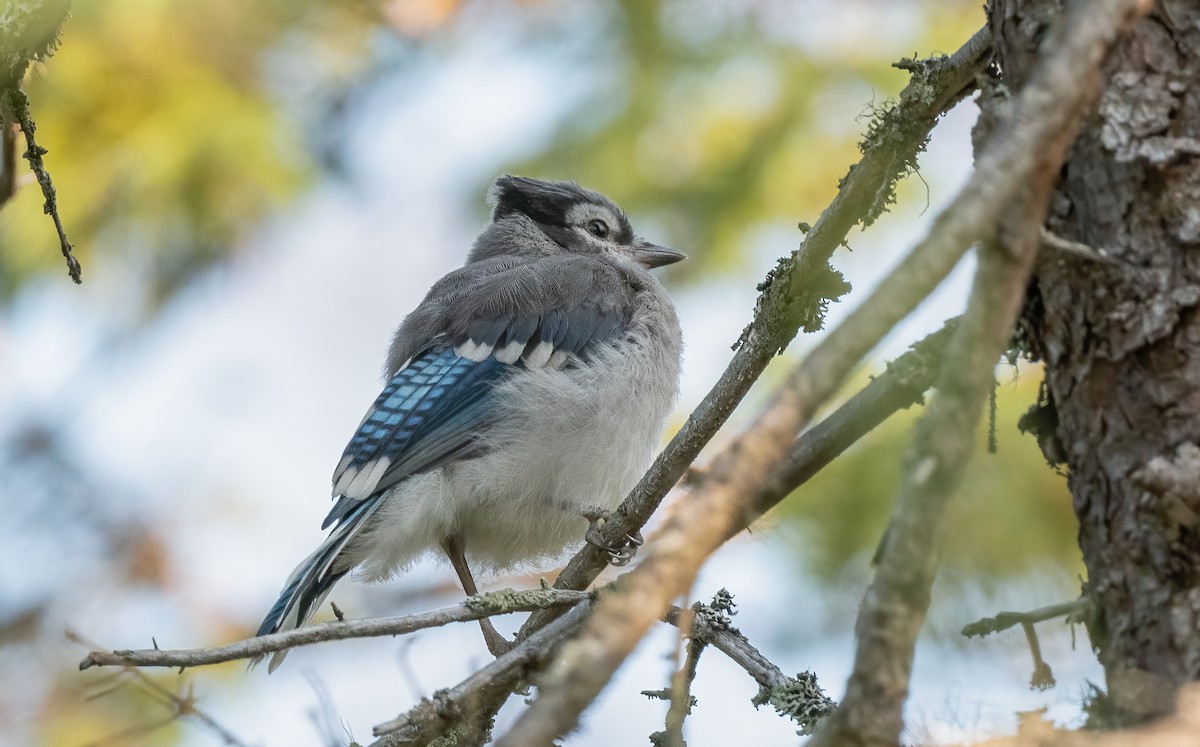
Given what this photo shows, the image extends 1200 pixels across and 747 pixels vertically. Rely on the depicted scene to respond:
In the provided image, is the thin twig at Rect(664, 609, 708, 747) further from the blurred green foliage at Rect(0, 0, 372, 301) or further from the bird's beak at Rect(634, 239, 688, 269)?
the blurred green foliage at Rect(0, 0, 372, 301)

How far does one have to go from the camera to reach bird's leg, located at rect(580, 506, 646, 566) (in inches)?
95.3

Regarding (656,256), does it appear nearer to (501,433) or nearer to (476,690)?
(501,433)

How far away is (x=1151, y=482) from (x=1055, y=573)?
4.03 feet

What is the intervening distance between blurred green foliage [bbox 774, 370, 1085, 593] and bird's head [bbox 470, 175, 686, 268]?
1095mm

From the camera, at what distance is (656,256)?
4.03 metres

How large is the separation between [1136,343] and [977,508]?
1.17 m

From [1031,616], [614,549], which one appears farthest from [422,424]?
[1031,616]

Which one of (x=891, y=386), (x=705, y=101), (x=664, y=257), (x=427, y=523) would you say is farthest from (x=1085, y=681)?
(x=705, y=101)

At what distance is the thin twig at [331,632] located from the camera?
5.14 feet

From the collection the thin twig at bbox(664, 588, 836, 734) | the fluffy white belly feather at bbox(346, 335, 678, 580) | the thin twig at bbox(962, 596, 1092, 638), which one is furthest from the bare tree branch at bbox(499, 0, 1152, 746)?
the fluffy white belly feather at bbox(346, 335, 678, 580)

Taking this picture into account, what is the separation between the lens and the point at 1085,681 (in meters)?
1.40

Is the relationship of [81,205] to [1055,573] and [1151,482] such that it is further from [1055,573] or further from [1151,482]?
[1151,482]

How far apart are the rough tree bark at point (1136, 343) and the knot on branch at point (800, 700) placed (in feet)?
1.90

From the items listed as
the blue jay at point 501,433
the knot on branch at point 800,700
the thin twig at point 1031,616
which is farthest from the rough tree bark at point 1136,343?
the blue jay at point 501,433
